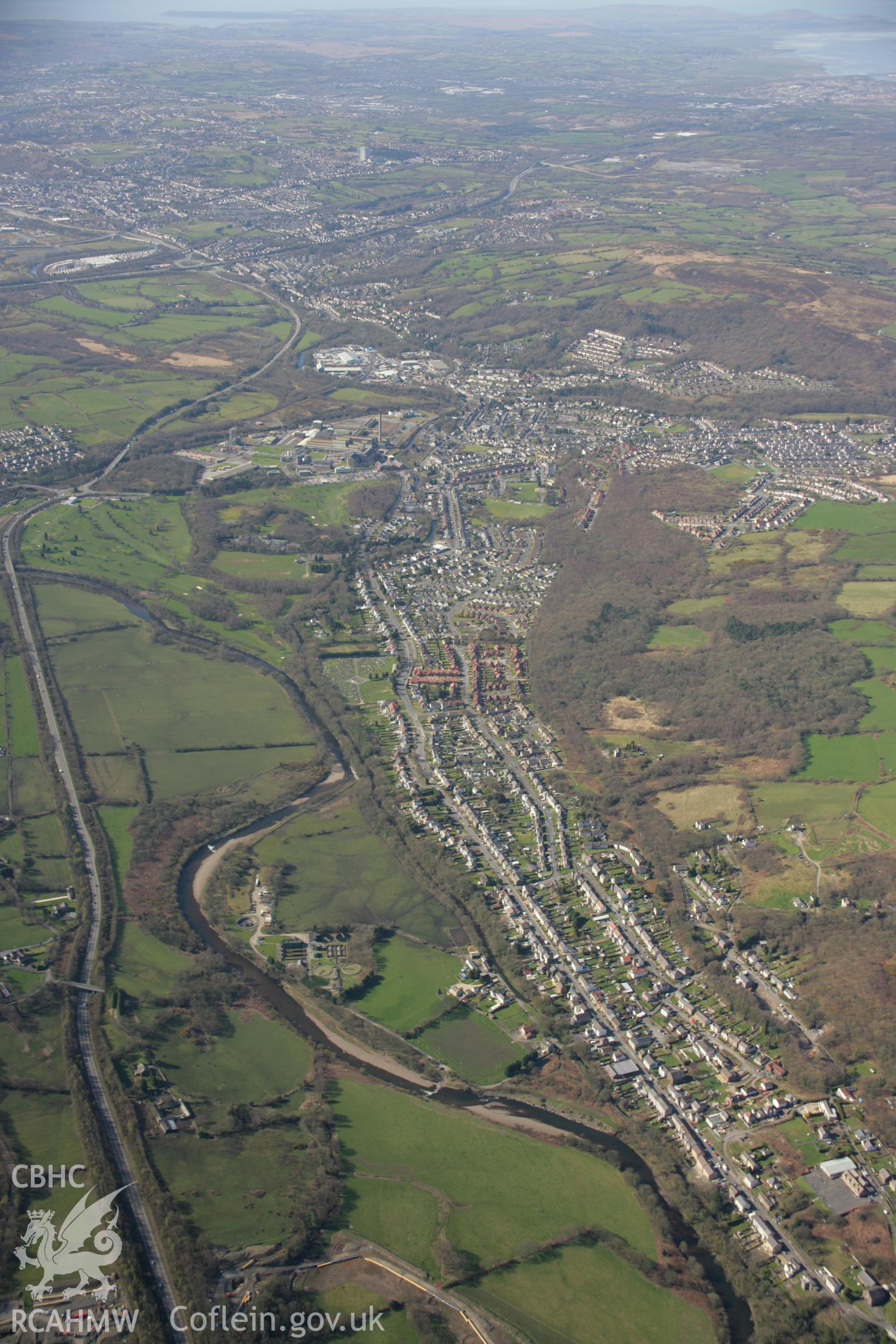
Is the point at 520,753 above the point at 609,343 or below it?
below

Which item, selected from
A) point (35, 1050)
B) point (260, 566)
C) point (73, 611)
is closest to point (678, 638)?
point (260, 566)

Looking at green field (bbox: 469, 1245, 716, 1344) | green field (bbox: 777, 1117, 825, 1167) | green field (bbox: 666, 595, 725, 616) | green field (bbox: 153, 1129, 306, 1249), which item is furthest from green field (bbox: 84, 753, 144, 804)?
green field (bbox: 666, 595, 725, 616)

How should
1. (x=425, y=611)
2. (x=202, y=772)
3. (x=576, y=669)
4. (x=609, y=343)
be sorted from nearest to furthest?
1. (x=202, y=772)
2. (x=576, y=669)
3. (x=425, y=611)
4. (x=609, y=343)

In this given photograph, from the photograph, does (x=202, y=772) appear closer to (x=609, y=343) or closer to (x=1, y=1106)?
(x=1, y=1106)

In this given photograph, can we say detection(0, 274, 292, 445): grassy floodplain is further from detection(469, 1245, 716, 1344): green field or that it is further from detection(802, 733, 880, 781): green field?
detection(469, 1245, 716, 1344): green field

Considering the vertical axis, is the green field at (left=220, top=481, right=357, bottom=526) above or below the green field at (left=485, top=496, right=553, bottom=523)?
above

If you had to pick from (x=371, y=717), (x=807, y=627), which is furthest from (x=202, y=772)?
(x=807, y=627)
